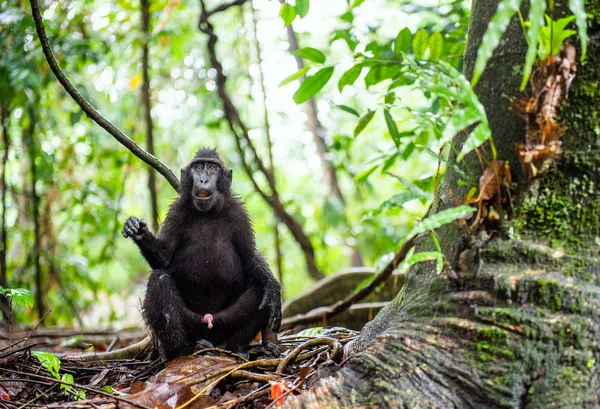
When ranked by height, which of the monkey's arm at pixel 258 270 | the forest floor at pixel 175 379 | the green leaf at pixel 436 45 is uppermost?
the green leaf at pixel 436 45

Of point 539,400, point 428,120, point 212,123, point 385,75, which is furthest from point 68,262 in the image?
point 539,400

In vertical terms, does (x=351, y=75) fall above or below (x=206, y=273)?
above

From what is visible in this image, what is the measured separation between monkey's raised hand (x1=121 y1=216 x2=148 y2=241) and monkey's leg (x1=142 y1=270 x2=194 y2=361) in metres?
0.33

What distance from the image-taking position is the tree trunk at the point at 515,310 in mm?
2203

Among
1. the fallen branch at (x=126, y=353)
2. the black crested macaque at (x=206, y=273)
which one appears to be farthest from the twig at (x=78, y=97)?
the fallen branch at (x=126, y=353)

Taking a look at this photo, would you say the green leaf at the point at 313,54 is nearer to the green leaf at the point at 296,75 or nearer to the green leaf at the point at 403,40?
the green leaf at the point at 296,75

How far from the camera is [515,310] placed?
2.27 m

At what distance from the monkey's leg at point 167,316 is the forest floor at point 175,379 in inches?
6.6

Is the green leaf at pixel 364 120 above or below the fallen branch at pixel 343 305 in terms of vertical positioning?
above

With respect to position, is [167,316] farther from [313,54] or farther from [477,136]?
[477,136]

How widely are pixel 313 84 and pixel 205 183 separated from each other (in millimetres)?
1714

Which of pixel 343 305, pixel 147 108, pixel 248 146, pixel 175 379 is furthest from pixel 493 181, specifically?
pixel 248 146

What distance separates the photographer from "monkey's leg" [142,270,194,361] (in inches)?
168

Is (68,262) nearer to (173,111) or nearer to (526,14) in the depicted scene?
(173,111)
